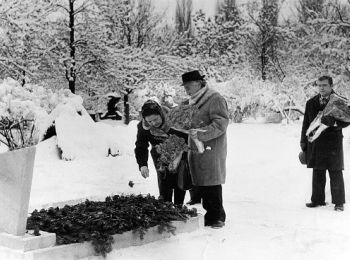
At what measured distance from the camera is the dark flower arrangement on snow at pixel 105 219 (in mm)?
4953

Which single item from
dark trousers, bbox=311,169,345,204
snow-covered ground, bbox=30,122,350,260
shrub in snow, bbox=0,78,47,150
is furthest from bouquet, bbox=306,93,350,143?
shrub in snow, bbox=0,78,47,150

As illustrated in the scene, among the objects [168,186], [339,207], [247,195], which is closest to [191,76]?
[168,186]

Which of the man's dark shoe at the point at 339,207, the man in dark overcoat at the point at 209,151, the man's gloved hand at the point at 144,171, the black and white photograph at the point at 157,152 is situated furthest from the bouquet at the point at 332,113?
the man's gloved hand at the point at 144,171

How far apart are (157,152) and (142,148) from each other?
0.90 feet

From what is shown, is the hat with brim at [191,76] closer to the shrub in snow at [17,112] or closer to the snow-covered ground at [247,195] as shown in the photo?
the snow-covered ground at [247,195]

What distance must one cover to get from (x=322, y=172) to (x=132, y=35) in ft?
82.0

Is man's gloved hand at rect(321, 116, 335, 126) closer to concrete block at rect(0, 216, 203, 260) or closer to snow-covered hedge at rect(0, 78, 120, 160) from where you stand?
concrete block at rect(0, 216, 203, 260)

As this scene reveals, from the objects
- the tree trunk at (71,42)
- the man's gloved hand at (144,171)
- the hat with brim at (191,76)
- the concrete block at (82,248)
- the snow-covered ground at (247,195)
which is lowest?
the snow-covered ground at (247,195)

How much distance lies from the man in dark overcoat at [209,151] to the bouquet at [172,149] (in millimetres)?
124

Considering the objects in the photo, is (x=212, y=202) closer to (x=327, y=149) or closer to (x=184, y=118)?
(x=184, y=118)

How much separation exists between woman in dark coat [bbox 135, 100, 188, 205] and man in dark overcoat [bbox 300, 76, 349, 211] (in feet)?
6.43

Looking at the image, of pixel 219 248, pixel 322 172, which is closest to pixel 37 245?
pixel 219 248

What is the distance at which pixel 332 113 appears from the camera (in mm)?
7410

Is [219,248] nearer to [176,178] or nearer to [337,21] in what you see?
[176,178]
